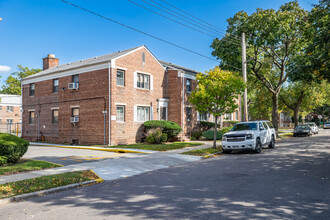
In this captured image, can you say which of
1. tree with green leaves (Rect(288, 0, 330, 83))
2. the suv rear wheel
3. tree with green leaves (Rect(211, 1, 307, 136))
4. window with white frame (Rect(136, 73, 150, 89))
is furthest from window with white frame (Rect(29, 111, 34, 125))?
tree with green leaves (Rect(288, 0, 330, 83))

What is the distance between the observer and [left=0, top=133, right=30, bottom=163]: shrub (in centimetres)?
1074

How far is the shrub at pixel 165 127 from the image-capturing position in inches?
865

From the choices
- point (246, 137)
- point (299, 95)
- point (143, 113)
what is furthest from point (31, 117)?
point (299, 95)

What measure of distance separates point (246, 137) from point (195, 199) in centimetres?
955

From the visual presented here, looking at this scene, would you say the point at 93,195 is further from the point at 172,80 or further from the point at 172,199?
the point at 172,80

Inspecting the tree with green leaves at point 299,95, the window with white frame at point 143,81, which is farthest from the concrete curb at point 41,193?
the tree with green leaves at point 299,95

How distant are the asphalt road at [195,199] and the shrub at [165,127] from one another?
12733 mm

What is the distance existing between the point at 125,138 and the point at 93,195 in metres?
14.5

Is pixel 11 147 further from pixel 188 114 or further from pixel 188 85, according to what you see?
pixel 188 85

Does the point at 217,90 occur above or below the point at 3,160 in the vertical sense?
above

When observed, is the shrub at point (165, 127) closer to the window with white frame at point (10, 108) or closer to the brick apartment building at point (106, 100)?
the brick apartment building at point (106, 100)

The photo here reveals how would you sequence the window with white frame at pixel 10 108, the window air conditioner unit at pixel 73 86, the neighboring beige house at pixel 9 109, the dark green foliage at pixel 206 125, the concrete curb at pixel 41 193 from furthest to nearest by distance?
the window with white frame at pixel 10 108 → the neighboring beige house at pixel 9 109 → the dark green foliage at pixel 206 125 → the window air conditioner unit at pixel 73 86 → the concrete curb at pixel 41 193

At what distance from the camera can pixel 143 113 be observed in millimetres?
23422

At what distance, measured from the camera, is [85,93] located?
22.3 metres
